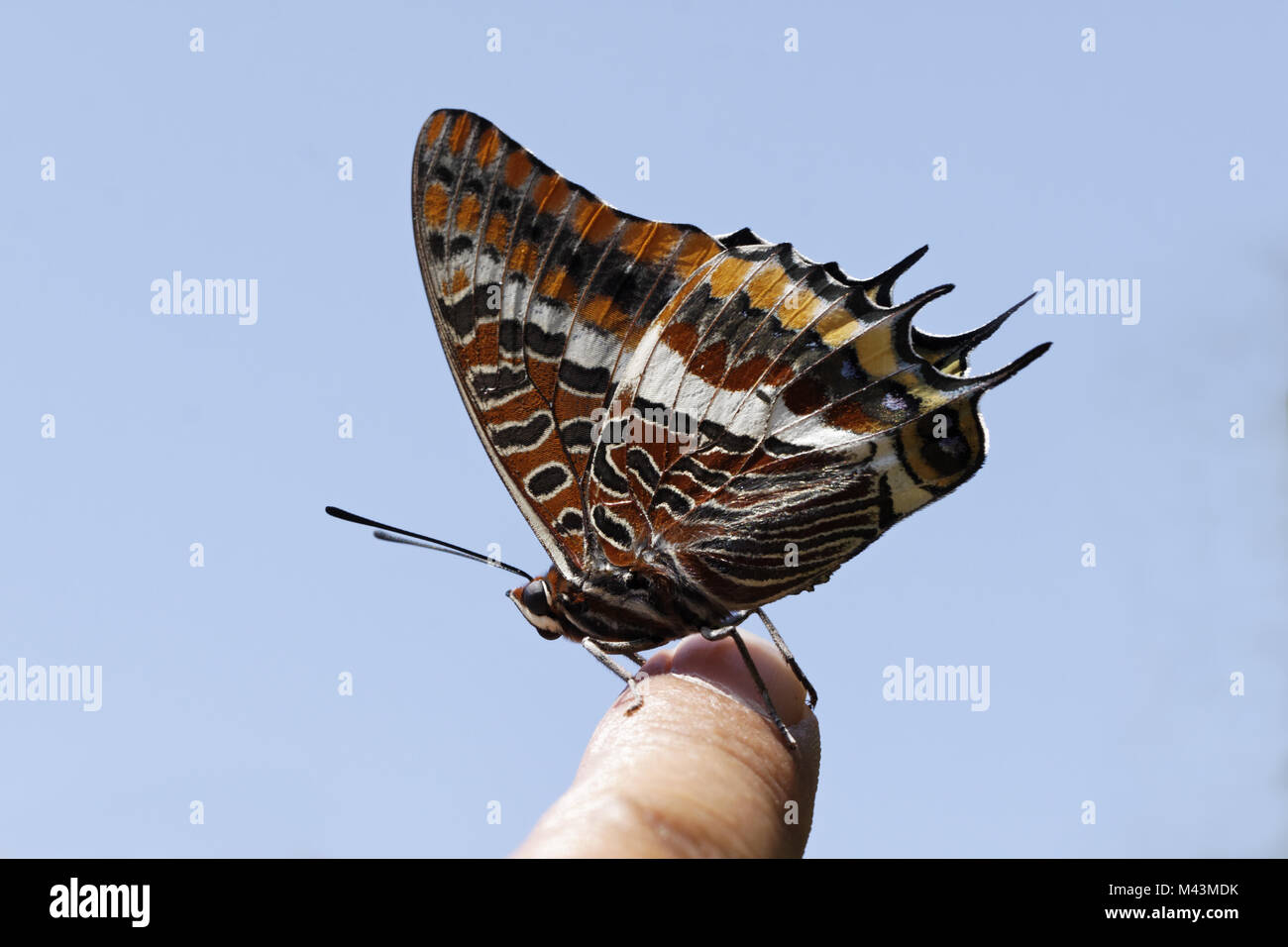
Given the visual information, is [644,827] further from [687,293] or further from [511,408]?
[687,293]

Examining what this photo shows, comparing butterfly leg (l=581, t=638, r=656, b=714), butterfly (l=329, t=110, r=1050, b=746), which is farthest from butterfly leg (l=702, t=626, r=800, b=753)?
butterfly leg (l=581, t=638, r=656, b=714)

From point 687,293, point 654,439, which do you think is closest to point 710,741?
point 654,439

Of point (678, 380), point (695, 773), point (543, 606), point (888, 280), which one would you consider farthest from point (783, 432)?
point (695, 773)

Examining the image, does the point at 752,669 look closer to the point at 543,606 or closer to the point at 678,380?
the point at 543,606

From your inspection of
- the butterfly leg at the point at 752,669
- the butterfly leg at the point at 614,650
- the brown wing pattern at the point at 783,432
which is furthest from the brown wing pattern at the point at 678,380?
the butterfly leg at the point at 614,650

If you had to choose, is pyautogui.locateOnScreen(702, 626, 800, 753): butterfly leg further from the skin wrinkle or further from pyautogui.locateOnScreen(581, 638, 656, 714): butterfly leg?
pyautogui.locateOnScreen(581, 638, 656, 714): butterfly leg

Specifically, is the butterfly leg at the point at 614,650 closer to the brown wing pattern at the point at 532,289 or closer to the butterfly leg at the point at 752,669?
the butterfly leg at the point at 752,669

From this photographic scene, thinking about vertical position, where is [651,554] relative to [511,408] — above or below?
below
